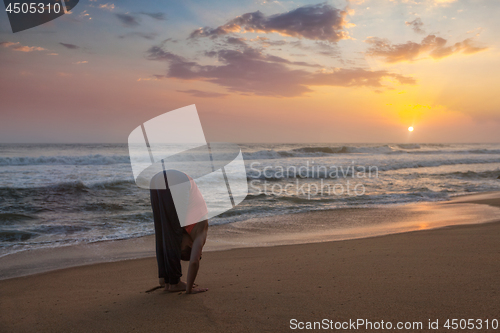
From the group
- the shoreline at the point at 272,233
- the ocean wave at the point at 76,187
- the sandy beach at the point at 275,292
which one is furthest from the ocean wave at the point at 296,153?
the sandy beach at the point at 275,292

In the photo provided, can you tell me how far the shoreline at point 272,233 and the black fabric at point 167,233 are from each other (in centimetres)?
220

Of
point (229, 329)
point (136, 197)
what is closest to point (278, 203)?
point (136, 197)

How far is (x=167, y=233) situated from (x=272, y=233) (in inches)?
162

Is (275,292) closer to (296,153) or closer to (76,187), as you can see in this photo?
(76,187)

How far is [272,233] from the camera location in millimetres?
7090

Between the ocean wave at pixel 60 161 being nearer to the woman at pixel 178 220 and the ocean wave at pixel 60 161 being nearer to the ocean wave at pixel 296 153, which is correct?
the ocean wave at pixel 296 153

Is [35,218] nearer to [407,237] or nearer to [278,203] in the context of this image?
[278,203]

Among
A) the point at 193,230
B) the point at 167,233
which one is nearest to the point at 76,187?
the point at 167,233

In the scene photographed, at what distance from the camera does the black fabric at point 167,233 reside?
3225 mm

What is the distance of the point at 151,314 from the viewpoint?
9.43 ft

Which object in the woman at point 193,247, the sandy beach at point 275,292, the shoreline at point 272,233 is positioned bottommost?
the shoreline at point 272,233

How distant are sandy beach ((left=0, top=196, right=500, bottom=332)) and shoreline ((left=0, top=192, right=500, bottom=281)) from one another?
557 millimetres

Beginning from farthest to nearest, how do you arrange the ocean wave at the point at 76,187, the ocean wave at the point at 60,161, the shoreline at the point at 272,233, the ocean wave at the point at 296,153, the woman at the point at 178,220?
the ocean wave at the point at 296,153 → the ocean wave at the point at 60,161 → the ocean wave at the point at 76,187 → the shoreline at the point at 272,233 → the woman at the point at 178,220

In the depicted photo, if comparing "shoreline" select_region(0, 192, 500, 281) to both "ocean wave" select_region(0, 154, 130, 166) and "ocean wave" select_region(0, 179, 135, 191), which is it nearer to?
"ocean wave" select_region(0, 179, 135, 191)
